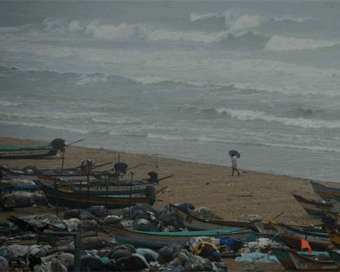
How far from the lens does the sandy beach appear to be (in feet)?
63.9

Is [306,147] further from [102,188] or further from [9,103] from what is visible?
[9,103]

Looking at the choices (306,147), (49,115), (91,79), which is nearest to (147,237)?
(306,147)

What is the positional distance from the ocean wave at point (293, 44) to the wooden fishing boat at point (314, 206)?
37.7m

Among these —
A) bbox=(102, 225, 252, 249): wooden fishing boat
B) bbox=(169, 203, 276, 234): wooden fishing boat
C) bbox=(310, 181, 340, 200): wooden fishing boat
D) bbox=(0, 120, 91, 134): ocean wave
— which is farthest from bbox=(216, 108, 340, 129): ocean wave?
bbox=(102, 225, 252, 249): wooden fishing boat

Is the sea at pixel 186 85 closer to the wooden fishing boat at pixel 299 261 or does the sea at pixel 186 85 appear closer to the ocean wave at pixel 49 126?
the ocean wave at pixel 49 126

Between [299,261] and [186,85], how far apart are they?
2886cm

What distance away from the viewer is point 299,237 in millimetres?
15586

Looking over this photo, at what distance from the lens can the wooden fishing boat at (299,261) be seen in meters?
14.1

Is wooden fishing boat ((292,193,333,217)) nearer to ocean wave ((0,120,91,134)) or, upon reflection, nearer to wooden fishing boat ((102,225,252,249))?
wooden fishing boat ((102,225,252,249))

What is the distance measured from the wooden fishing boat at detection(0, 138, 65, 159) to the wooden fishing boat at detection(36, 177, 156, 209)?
5.97m

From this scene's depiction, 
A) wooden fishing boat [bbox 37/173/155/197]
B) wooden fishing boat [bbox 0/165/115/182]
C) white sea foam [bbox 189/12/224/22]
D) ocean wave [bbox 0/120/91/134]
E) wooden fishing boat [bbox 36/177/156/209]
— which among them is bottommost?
wooden fishing boat [bbox 36/177/156/209]

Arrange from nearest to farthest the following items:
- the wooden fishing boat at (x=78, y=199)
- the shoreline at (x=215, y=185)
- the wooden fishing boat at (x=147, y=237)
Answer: the wooden fishing boat at (x=147, y=237), the wooden fishing boat at (x=78, y=199), the shoreline at (x=215, y=185)

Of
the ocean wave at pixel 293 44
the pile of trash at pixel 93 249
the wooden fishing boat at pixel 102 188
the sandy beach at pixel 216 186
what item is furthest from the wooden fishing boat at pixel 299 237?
the ocean wave at pixel 293 44

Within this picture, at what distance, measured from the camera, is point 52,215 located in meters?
17.2
